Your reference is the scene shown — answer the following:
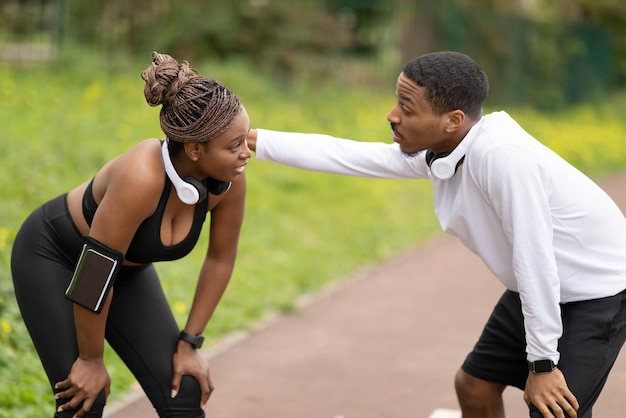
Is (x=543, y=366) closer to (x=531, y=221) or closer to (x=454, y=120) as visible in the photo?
(x=531, y=221)

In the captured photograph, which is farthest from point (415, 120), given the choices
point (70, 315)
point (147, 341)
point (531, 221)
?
point (70, 315)

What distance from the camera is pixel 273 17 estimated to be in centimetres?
1658

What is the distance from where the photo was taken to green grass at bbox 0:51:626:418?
6.70 meters

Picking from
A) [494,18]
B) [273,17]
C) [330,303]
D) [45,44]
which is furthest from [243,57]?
[330,303]

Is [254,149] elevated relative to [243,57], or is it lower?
elevated

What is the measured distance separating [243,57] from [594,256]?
13.4m

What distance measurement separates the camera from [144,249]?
3520 millimetres

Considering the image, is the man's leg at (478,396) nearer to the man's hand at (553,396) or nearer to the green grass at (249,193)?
the man's hand at (553,396)

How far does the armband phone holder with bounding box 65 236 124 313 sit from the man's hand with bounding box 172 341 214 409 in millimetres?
462

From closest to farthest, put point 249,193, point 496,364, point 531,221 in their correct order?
point 531,221, point 496,364, point 249,193

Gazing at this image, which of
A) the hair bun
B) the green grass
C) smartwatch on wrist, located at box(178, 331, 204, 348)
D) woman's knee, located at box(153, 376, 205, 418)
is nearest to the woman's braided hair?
the hair bun

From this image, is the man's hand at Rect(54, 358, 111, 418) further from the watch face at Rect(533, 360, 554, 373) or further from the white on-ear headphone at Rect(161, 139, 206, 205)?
the watch face at Rect(533, 360, 554, 373)

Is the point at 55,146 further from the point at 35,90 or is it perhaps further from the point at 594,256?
the point at 594,256

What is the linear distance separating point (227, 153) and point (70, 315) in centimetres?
89
